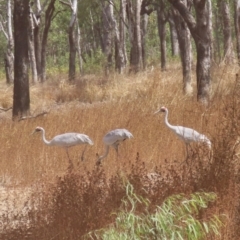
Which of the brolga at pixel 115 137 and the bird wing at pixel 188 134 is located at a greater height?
the bird wing at pixel 188 134

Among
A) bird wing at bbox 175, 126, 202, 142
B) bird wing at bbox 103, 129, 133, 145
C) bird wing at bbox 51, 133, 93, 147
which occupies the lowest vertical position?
bird wing at bbox 51, 133, 93, 147

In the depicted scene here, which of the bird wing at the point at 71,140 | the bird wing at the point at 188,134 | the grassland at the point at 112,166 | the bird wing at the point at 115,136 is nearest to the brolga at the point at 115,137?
the bird wing at the point at 115,136

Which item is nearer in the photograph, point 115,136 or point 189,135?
point 189,135

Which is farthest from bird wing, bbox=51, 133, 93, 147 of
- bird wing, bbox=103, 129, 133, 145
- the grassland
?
bird wing, bbox=103, 129, 133, 145

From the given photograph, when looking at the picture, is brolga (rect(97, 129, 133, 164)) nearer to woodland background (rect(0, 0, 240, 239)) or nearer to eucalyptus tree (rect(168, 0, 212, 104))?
woodland background (rect(0, 0, 240, 239))

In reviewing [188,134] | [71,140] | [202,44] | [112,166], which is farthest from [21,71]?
[188,134]

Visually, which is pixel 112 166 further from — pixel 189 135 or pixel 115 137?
pixel 189 135

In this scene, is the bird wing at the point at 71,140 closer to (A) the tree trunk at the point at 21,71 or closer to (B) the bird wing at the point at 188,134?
(B) the bird wing at the point at 188,134

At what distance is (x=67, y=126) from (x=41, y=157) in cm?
175

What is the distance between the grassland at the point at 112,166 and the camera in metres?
5.43

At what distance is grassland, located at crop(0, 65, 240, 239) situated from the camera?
5430 mm

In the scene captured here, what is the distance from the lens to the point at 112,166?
26.6 ft

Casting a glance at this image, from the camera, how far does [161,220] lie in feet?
12.6

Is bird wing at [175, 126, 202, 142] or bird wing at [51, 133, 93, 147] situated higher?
bird wing at [175, 126, 202, 142]
